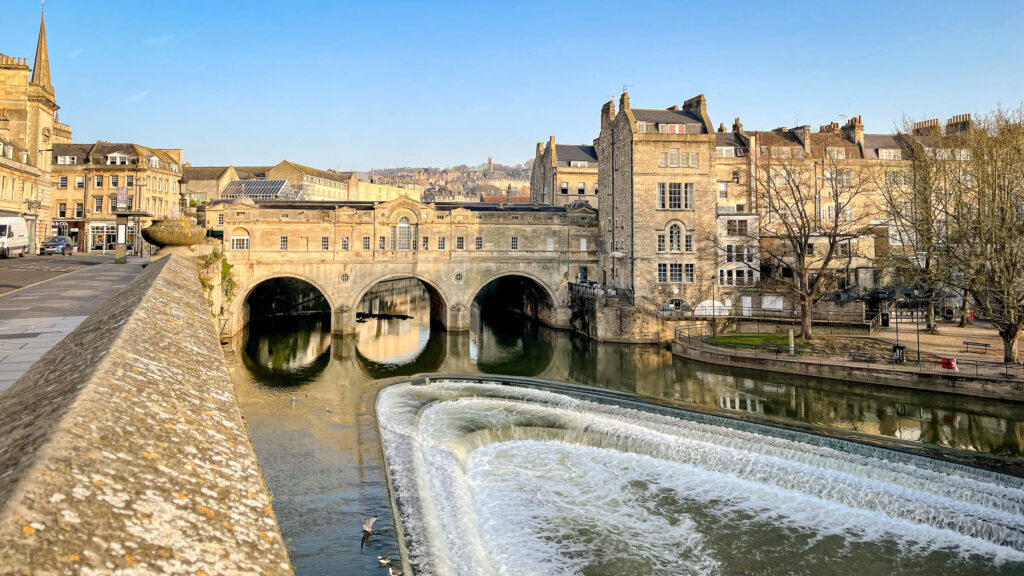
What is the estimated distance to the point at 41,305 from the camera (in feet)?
47.5

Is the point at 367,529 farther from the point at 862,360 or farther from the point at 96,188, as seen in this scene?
the point at 96,188

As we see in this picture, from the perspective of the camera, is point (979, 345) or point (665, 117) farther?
point (665, 117)

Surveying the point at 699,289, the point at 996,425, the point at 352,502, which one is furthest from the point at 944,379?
the point at 352,502

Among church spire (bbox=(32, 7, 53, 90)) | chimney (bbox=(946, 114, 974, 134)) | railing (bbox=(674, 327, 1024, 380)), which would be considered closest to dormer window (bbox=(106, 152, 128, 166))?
church spire (bbox=(32, 7, 53, 90))

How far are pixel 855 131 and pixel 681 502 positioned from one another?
5105cm

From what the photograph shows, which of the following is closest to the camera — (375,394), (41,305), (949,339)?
(41,305)

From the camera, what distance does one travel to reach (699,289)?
147ft

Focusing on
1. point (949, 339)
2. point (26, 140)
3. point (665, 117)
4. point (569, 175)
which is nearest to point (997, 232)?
point (949, 339)

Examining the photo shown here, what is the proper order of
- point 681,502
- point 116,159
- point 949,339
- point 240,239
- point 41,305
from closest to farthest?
point 41,305, point 681,502, point 949,339, point 240,239, point 116,159

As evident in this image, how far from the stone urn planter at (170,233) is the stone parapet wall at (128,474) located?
14492mm

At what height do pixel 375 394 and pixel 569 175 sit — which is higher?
pixel 569 175

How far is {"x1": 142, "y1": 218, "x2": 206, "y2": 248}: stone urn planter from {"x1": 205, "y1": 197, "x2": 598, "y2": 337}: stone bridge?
75.3 ft

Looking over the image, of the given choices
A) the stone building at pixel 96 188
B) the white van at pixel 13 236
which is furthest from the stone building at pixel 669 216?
the stone building at pixel 96 188

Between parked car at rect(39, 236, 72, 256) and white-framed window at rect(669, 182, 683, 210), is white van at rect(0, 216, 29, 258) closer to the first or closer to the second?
parked car at rect(39, 236, 72, 256)
